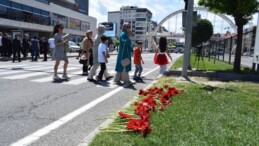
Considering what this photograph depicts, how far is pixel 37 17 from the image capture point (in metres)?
58.6

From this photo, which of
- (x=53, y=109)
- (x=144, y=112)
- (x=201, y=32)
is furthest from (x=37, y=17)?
(x=144, y=112)

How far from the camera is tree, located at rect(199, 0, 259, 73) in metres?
13.3

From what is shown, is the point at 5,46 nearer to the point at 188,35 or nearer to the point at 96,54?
the point at 96,54

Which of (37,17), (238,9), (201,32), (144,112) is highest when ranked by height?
(37,17)

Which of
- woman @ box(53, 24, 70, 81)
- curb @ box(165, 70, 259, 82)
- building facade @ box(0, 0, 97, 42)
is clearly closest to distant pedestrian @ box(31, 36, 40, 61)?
woman @ box(53, 24, 70, 81)

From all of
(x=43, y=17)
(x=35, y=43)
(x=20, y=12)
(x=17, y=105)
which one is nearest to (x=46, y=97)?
(x=17, y=105)

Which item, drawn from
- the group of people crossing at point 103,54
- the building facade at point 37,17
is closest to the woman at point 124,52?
the group of people crossing at point 103,54

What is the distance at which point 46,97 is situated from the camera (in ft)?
26.8

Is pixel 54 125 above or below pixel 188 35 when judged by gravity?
below

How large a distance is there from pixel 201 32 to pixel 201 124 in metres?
42.0

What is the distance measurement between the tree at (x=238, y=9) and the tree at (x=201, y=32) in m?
30.9

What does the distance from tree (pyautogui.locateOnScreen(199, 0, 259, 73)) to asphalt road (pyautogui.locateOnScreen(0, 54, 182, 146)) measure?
18.4 feet

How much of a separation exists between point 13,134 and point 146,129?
77.2 inches

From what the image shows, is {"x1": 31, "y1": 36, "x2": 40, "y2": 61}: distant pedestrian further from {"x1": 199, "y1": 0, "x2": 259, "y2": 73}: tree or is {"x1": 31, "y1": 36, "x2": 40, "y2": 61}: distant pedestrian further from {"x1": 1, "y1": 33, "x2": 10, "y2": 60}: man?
{"x1": 199, "y1": 0, "x2": 259, "y2": 73}: tree
